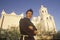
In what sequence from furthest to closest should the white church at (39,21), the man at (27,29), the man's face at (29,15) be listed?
1. the white church at (39,21)
2. the man's face at (29,15)
3. the man at (27,29)

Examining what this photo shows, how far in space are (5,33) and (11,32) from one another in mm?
121

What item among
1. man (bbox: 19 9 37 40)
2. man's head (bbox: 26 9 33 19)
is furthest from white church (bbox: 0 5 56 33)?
man (bbox: 19 9 37 40)

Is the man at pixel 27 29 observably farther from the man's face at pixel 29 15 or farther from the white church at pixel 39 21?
the white church at pixel 39 21

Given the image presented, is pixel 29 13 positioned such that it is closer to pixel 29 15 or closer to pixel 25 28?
pixel 29 15

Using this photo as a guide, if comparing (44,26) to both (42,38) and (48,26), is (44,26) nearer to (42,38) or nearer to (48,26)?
(48,26)

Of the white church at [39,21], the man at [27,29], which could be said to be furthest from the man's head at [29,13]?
the white church at [39,21]

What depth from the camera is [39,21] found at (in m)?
4.04

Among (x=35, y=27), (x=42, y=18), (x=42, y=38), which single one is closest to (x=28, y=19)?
(x=35, y=27)

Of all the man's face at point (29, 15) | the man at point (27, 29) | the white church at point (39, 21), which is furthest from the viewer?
the white church at point (39, 21)

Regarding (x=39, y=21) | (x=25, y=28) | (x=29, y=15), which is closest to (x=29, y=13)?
(x=29, y=15)

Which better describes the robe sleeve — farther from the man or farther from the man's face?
the man's face

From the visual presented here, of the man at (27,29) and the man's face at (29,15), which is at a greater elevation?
the man's face at (29,15)

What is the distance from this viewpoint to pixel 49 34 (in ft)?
11.9

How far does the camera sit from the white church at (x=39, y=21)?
380 centimetres
